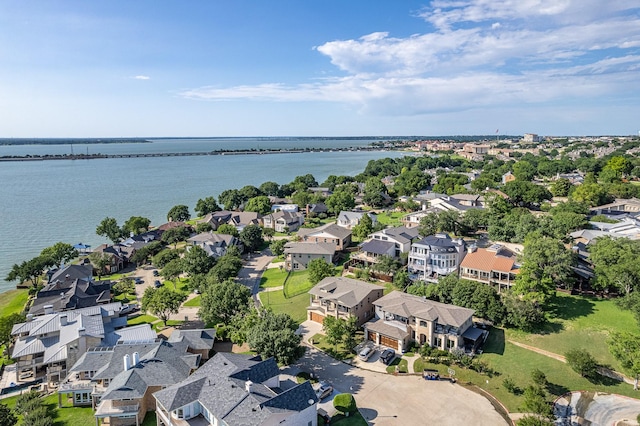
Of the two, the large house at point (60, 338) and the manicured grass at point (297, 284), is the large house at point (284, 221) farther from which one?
the large house at point (60, 338)

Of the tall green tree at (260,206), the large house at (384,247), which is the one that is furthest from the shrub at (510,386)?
the tall green tree at (260,206)

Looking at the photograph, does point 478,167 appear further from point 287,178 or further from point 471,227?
point 471,227

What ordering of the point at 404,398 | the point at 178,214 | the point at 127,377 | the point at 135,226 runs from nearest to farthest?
the point at 127,377
the point at 404,398
the point at 135,226
the point at 178,214

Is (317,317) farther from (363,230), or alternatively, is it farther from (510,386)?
(363,230)

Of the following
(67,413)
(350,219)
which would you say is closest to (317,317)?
(67,413)

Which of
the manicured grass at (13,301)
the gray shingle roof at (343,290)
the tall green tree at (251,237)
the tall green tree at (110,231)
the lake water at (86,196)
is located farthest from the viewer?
the lake water at (86,196)

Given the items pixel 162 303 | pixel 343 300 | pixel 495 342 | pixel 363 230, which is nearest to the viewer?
pixel 495 342
